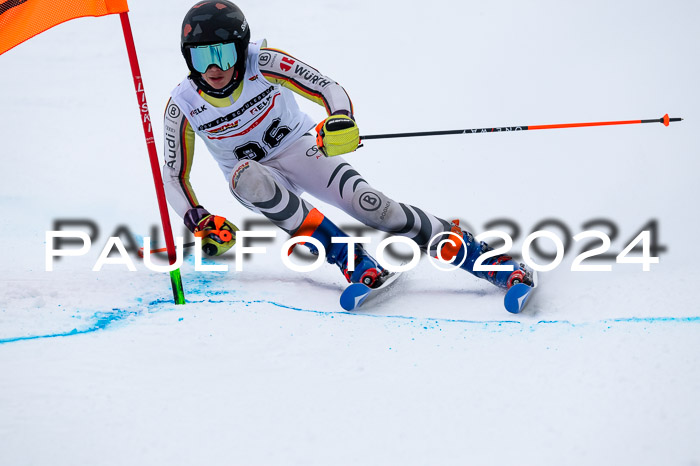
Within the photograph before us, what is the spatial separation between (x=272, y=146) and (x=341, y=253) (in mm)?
601

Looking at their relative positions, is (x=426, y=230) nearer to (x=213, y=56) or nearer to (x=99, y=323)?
(x=213, y=56)

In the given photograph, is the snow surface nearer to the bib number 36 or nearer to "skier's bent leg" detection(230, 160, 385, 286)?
"skier's bent leg" detection(230, 160, 385, 286)

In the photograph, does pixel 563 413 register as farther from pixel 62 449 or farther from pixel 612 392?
pixel 62 449

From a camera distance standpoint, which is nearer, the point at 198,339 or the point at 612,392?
the point at 612,392

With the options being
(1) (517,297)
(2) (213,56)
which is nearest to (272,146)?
(2) (213,56)

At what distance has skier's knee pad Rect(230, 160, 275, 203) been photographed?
291 centimetres

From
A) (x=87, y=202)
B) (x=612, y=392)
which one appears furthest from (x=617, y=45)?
(x=612, y=392)

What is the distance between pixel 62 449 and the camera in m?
1.73

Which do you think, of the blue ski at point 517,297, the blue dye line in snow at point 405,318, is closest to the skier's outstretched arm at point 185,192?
the blue dye line in snow at point 405,318

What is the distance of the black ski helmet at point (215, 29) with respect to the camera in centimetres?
285

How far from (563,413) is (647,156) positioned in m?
3.71

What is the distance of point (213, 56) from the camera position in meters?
2.89

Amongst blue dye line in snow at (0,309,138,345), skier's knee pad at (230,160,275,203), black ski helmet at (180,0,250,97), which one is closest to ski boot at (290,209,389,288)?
skier's knee pad at (230,160,275,203)

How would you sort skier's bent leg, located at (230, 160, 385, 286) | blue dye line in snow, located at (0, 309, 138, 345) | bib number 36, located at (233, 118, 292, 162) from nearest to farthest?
blue dye line in snow, located at (0, 309, 138, 345) → skier's bent leg, located at (230, 160, 385, 286) → bib number 36, located at (233, 118, 292, 162)
